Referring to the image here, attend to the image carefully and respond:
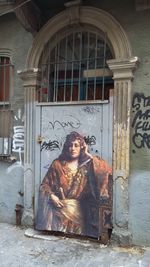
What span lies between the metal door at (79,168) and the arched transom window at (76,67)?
356 millimetres

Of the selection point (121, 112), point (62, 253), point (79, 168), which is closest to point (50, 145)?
point (79, 168)

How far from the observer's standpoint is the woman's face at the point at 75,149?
539 cm

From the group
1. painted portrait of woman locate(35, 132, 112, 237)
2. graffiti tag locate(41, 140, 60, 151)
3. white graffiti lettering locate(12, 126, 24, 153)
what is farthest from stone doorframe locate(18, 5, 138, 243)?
white graffiti lettering locate(12, 126, 24, 153)

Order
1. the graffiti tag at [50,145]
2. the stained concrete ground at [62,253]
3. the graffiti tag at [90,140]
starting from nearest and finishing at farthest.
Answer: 1. the stained concrete ground at [62,253]
2. the graffiti tag at [90,140]
3. the graffiti tag at [50,145]

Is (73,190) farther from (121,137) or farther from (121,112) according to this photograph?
(121,112)

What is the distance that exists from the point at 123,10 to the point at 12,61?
7.24 feet

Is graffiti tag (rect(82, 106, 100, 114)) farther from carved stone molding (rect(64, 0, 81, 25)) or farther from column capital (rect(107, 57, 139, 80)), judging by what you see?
carved stone molding (rect(64, 0, 81, 25))

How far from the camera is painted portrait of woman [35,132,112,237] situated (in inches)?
205

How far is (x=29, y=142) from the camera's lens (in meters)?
5.84

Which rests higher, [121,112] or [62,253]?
[121,112]

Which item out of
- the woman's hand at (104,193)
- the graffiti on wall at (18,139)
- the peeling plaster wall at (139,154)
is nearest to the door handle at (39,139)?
the graffiti on wall at (18,139)

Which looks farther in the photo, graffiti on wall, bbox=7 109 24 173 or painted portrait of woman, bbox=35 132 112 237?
graffiti on wall, bbox=7 109 24 173

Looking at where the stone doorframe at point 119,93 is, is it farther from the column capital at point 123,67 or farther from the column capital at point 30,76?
the column capital at point 30,76

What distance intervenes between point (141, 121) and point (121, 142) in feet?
1.42
